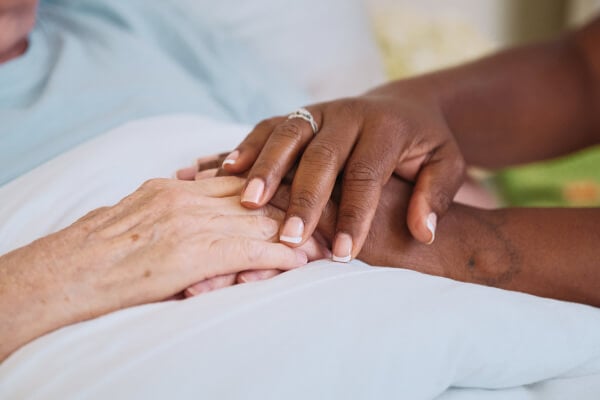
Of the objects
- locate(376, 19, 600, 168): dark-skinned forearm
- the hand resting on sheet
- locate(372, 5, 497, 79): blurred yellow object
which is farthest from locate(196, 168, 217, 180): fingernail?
locate(372, 5, 497, 79): blurred yellow object

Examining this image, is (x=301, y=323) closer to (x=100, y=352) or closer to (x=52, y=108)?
(x=100, y=352)

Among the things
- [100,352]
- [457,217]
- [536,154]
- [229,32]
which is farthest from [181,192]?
[536,154]

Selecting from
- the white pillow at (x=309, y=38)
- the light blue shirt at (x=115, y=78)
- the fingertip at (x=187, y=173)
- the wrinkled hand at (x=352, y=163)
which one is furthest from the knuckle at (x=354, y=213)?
the white pillow at (x=309, y=38)

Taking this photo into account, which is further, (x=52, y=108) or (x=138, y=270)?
(x=52, y=108)

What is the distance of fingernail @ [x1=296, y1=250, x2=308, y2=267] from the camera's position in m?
0.73

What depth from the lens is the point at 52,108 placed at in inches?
39.3

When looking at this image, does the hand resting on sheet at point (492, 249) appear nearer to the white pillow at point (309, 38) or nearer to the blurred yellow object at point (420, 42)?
the white pillow at point (309, 38)

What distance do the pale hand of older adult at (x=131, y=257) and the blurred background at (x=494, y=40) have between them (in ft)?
3.45

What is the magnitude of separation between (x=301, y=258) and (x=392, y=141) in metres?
0.20

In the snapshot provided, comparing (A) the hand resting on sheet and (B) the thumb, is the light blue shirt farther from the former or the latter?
(B) the thumb

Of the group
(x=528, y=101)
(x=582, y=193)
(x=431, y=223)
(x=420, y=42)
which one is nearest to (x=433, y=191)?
(x=431, y=223)

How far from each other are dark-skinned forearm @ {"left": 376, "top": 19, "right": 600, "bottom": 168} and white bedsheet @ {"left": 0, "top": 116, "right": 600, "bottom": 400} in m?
0.58

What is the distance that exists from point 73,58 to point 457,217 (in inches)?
27.6

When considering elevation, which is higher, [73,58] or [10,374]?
[73,58]
